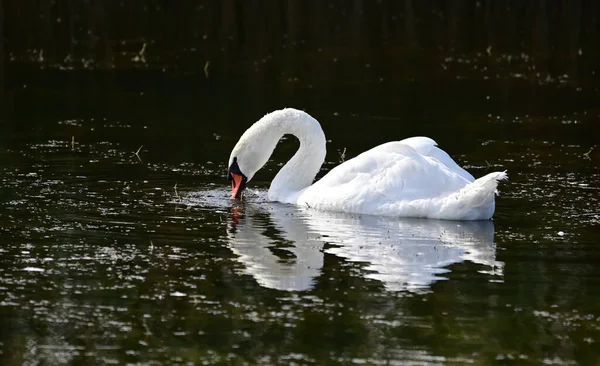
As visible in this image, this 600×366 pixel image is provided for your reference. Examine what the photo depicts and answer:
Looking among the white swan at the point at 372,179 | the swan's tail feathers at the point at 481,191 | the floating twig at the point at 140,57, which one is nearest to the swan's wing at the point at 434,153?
the white swan at the point at 372,179

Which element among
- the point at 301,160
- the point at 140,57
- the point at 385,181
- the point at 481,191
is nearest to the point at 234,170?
the point at 301,160

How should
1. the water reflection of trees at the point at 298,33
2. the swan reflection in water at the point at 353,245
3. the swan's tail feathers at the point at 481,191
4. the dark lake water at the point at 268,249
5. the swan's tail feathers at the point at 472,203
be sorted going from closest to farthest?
the dark lake water at the point at 268,249
the swan reflection in water at the point at 353,245
the swan's tail feathers at the point at 481,191
the swan's tail feathers at the point at 472,203
the water reflection of trees at the point at 298,33

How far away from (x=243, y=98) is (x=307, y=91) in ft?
5.30

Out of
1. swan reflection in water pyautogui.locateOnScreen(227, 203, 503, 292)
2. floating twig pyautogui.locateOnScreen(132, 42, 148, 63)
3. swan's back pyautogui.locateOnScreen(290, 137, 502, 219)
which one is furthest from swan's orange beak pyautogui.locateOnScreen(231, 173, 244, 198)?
floating twig pyautogui.locateOnScreen(132, 42, 148, 63)

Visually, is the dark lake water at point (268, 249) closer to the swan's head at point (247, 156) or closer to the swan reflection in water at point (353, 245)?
the swan reflection in water at point (353, 245)

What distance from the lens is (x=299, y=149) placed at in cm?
1439

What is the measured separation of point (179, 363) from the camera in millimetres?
7582

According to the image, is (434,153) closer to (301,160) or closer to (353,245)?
(301,160)

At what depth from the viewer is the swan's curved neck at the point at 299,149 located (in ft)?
46.0

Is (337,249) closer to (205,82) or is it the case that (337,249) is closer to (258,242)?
(258,242)

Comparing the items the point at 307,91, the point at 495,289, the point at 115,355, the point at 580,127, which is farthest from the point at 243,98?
the point at 115,355

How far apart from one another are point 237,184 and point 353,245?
300cm

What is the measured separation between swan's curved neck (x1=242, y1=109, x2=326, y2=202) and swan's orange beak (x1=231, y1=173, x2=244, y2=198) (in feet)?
1.16

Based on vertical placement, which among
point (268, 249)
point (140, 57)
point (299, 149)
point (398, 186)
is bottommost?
point (268, 249)
